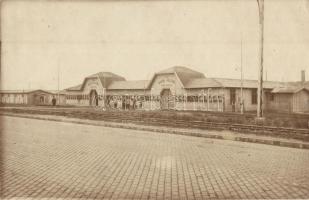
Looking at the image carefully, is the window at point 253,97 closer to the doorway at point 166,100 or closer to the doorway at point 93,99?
the doorway at point 166,100

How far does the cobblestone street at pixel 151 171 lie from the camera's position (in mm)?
5918

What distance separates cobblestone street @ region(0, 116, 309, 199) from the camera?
5.92m

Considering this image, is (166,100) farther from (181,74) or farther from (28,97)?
(28,97)

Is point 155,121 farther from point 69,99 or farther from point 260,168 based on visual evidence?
point 69,99

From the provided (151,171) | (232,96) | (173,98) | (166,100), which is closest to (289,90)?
(232,96)

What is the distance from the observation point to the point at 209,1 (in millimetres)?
8250

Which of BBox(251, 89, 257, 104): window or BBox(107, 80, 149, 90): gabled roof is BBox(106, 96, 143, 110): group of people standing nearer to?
BBox(107, 80, 149, 90): gabled roof

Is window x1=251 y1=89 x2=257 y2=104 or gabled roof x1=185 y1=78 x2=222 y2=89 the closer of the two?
gabled roof x1=185 y1=78 x2=222 y2=89

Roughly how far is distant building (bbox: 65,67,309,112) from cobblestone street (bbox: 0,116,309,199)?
23157mm

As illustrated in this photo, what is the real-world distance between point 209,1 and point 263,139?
7.12m

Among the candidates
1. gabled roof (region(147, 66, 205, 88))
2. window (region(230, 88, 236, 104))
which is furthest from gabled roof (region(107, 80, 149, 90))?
window (region(230, 88, 236, 104))

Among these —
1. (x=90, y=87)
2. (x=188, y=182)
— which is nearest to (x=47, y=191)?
(x=188, y=182)

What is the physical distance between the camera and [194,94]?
36.8 m

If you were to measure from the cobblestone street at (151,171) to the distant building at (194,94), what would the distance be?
2316 cm
